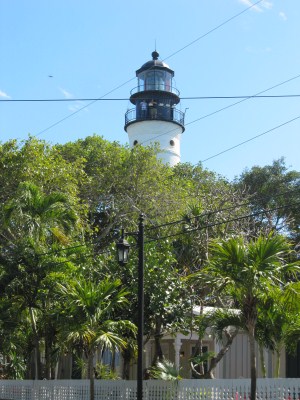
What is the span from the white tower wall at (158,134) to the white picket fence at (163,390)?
2927 centimetres

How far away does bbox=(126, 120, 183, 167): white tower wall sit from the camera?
4825 centimetres

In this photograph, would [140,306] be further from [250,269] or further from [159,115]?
[159,115]

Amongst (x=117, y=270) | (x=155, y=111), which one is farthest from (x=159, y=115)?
(x=117, y=270)

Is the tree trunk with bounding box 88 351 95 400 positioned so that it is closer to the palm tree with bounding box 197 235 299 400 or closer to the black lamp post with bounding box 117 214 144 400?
the black lamp post with bounding box 117 214 144 400

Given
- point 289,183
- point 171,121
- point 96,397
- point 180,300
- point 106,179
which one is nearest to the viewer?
point 96,397

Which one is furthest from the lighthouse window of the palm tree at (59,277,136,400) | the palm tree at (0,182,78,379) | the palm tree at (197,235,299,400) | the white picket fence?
the palm tree at (197,235,299,400)

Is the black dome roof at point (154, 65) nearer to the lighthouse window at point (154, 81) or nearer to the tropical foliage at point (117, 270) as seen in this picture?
the lighthouse window at point (154, 81)

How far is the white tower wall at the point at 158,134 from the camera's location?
48.2 meters

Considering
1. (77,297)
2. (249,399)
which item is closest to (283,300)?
(249,399)

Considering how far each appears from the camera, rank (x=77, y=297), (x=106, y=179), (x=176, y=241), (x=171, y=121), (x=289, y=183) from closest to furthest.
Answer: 1. (x=77, y=297)
2. (x=176, y=241)
3. (x=106, y=179)
4. (x=289, y=183)
5. (x=171, y=121)

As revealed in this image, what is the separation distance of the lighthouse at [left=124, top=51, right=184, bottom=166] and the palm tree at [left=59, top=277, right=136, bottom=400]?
103 feet

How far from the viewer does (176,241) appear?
2395 centimetres

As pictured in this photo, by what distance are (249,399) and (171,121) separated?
36553 mm

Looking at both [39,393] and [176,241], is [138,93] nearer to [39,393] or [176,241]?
[176,241]
